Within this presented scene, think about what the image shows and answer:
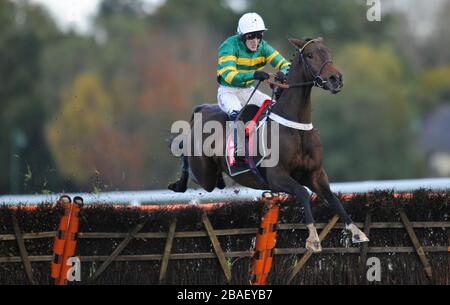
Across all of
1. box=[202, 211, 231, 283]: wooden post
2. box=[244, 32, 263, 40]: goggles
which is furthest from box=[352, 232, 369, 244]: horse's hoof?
box=[244, 32, 263, 40]: goggles

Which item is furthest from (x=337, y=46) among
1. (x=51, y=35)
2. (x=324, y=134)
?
(x=51, y=35)

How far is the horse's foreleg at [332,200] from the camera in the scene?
988cm

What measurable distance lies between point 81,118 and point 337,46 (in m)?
16.0

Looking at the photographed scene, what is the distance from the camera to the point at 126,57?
51.9 meters

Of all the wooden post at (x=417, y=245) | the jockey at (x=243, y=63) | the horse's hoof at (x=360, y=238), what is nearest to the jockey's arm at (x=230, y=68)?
the jockey at (x=243, y=63)

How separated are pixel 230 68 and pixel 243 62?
232 mm

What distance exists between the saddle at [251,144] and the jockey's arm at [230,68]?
1.20ft

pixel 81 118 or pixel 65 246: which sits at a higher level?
pixel 81 118

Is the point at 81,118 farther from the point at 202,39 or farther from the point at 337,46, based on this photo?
the point at 337,46

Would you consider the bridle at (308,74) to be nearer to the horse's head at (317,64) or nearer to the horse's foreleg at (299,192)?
the horse's head at (317,64)

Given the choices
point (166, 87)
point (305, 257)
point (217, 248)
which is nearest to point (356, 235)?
point (305, 257)

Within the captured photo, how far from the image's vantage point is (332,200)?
33.2 feet

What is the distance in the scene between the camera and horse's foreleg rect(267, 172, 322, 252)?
31.7 feet

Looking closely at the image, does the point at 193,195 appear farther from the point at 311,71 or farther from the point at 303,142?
the point at 311,71
